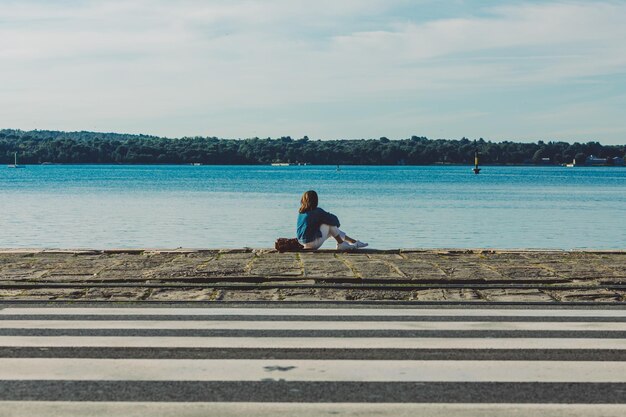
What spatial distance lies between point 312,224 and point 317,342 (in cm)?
844

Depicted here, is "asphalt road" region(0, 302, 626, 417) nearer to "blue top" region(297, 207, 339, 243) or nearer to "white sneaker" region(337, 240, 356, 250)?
"white sneaker" region(337, 240, 356, 250)

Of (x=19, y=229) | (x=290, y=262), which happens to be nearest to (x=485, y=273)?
(x=290, y=262)

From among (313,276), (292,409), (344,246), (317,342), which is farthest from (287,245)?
(292,409)

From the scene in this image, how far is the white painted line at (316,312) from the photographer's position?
29.7 feet

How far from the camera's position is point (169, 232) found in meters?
39.0

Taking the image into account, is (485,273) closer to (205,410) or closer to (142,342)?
(142,342)

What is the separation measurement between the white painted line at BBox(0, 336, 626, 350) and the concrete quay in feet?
7.80

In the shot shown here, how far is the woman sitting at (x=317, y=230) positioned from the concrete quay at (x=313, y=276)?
0.98m

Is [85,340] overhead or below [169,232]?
overhead

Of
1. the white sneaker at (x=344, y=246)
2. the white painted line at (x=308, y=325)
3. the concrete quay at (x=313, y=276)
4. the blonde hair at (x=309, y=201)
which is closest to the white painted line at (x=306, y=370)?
the white painted line at (x=308, y=325)

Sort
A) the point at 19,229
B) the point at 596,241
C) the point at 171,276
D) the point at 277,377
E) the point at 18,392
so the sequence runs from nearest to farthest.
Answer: the point at 18,392
the point at 277,377
the point at 171,276
the point at 596,241
the point at 19,229

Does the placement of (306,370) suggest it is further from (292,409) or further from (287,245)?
(287,245)

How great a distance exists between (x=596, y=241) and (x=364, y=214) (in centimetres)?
1748

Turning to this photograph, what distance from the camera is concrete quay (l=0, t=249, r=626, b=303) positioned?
10.4 metres
